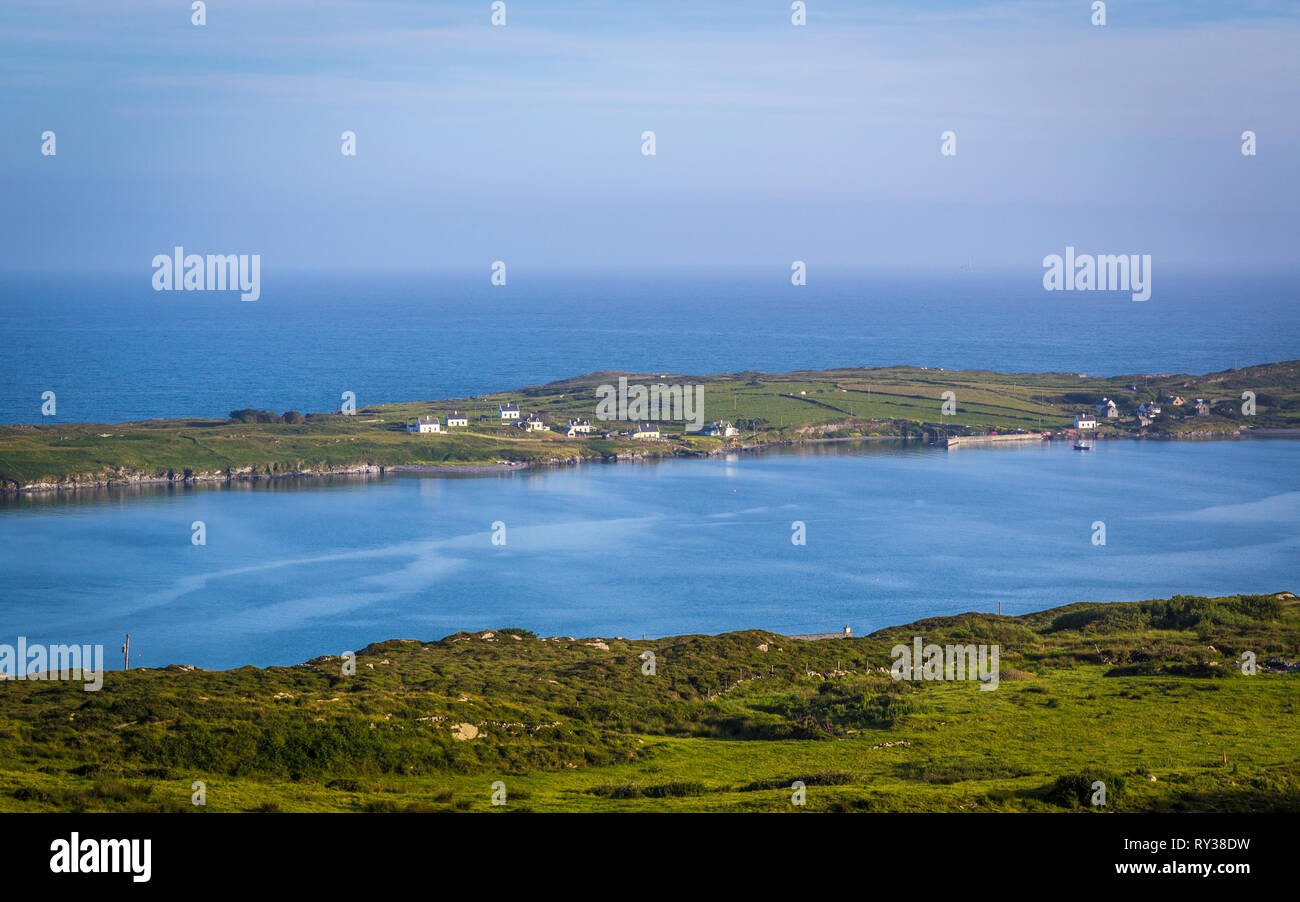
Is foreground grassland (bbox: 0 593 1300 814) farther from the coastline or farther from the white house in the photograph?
the white house

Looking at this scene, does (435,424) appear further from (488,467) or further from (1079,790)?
(1079,790)

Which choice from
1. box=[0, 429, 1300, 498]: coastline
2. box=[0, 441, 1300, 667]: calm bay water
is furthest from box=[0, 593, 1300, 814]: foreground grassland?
box=[0, 429, 1300, 498]: coastline

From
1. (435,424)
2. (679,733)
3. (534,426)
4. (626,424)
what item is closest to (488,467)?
(435,424)

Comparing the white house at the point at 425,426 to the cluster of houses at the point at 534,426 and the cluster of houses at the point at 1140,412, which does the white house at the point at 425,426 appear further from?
the cluster of houses at the point at 1140,412

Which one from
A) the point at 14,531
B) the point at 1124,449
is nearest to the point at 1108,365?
the point at 1124,449

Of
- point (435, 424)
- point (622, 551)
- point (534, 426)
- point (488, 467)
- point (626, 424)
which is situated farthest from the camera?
point (626, 424)

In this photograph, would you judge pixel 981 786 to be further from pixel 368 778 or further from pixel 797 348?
pixel 797 348

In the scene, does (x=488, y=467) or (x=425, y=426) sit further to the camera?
(x=425, y=426)

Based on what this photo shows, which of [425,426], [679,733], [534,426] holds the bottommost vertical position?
[679,733]
